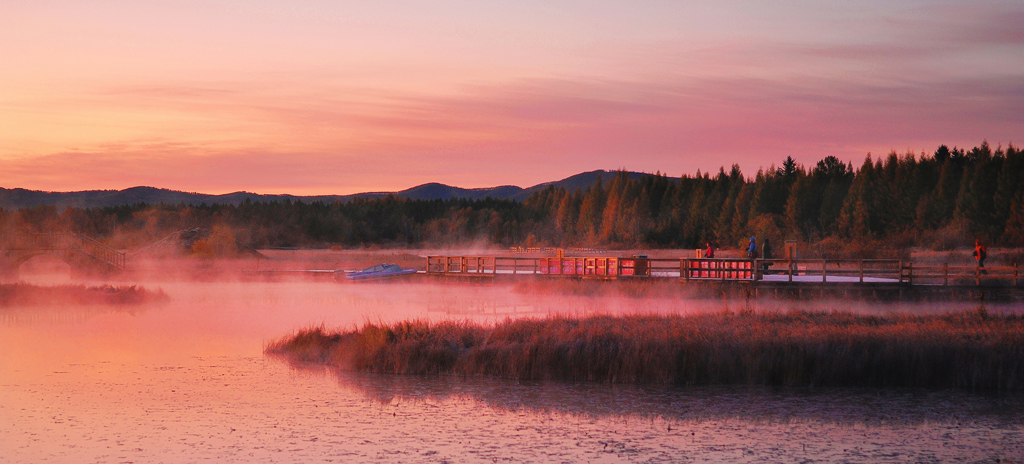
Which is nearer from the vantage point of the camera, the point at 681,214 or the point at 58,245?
the point at 58,245

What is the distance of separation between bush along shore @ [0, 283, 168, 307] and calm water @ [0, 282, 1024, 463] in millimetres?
17194

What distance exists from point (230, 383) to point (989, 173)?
288 feet

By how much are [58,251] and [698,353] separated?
52880 mm

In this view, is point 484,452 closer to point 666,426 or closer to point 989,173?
point 666,426

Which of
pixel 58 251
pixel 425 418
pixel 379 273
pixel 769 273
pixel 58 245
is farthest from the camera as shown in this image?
pixel 58 251

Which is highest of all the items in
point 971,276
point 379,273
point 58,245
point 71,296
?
point 58,245

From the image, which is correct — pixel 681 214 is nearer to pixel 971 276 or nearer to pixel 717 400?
pixel 971 276

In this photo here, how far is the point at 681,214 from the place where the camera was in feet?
407

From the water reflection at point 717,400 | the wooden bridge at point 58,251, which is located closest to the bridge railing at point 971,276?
the water reflection at point 717,400

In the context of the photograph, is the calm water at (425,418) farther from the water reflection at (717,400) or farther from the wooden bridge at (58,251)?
the wooden bridge at (58,251)

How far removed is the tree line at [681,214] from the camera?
86.4 metres

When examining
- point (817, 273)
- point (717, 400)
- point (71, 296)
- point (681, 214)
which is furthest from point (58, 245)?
point (681, 214)

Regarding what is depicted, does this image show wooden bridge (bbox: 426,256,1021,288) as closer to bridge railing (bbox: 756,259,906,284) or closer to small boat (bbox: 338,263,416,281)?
bridge railing (bbox: 756,259,906,284)

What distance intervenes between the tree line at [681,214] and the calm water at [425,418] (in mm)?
62997
